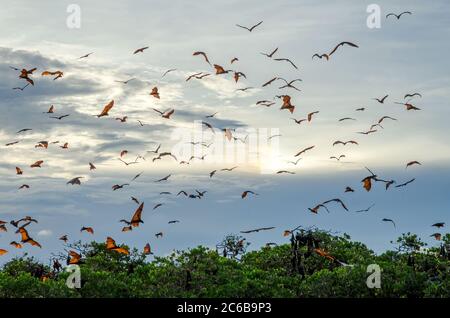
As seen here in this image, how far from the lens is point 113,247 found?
110 feet

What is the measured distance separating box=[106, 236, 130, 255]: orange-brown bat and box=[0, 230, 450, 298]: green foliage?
39 centimetres

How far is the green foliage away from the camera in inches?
1057

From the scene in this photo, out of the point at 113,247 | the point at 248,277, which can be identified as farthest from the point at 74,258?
the point at 248,277

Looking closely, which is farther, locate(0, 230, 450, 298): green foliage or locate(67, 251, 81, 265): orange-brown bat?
locate(67, 251, 81, 265): orange-brown bat

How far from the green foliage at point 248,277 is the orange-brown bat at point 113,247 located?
39 centimetres

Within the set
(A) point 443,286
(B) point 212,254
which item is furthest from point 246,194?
(A) point 443,286

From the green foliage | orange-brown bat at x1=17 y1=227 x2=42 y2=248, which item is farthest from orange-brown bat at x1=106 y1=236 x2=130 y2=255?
orange-brown bat at x1=17 y1=227 x2=42 y2=248

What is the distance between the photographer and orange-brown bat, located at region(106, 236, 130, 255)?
33197 mm

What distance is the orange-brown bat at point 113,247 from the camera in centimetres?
3320

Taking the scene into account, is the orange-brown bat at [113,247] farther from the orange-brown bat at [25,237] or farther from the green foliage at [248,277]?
the orange-brown bat at [25,237]

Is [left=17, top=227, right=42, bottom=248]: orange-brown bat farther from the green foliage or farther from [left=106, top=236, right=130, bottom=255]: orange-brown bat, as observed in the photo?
[left=106, top=236, right=130, bottom=255]: orange-brown bat
